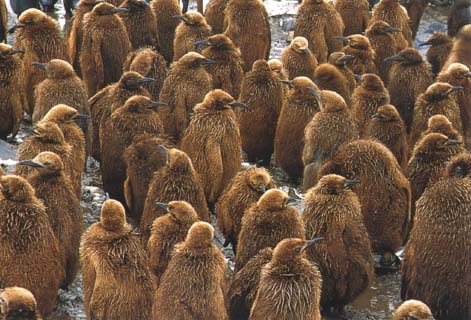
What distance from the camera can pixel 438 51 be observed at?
12.3 meters

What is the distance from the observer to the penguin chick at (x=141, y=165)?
8.93 meters

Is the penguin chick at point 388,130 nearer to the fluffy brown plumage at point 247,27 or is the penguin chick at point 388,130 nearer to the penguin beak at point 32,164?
the fluffy brown plumage at point 247,27

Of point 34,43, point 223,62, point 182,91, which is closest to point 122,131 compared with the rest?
point 182,91

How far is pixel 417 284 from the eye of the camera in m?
8.03

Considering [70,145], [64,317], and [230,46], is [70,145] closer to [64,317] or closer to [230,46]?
[64,317]

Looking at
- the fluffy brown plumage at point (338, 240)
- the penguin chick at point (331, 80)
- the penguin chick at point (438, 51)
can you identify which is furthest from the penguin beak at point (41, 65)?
the penguin chick at point (438, 51)

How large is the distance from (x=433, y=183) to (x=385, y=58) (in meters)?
3.65

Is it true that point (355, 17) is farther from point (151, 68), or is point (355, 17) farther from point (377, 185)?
point (377, 185)

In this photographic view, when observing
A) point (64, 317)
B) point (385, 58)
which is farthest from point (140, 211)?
point (385, 58)

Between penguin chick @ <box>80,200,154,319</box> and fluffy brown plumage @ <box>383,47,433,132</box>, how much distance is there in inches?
173

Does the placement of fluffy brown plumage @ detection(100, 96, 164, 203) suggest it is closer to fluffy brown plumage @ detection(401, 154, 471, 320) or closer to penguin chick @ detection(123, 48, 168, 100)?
penguin chick @ detection(123, 48, 168, 100)

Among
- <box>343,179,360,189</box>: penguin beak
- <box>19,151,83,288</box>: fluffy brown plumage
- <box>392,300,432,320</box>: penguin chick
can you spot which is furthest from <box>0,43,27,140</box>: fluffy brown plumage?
<box>392,300,432,320</box>: penguin chick

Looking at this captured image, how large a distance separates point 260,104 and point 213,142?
1.22 metres

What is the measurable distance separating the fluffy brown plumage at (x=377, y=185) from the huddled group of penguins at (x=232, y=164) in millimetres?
16
